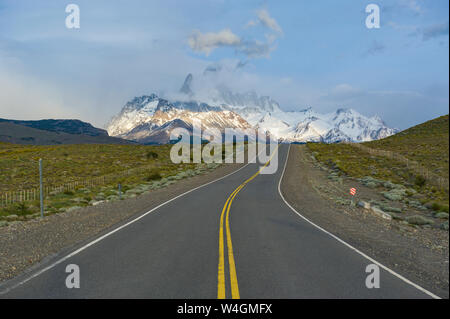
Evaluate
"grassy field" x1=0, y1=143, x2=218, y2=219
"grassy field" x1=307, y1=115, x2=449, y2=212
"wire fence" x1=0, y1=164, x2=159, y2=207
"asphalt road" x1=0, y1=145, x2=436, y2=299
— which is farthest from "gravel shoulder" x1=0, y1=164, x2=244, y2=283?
"wire fence" x1=0, y1=164, x2=159, y2=207

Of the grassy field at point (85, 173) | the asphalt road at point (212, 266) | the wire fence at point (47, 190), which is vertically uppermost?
the asphalt road at point (212, 266)

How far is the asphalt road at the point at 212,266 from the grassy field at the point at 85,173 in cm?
1267

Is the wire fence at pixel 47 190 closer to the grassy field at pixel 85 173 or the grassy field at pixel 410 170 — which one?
the grassy field at pixel 85 173

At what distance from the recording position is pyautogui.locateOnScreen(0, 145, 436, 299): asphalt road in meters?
6.02

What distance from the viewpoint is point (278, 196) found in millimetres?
22641

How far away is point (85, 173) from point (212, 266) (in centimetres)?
4067

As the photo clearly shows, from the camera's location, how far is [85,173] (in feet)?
141

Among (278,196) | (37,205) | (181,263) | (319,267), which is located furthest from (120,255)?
(37,205)

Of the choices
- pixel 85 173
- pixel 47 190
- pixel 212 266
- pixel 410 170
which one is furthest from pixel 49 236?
pixel 85 173

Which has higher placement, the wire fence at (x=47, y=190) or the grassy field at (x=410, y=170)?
the grassy field at (x=410, y=170)

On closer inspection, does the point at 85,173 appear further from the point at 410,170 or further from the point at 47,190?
the point at 410,170

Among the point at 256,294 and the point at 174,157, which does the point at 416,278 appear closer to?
the point at 256,294

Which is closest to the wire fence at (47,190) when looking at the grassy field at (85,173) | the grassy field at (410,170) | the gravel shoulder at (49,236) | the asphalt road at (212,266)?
the grassy field at (85,173)

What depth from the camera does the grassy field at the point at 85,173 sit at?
76.2ft
